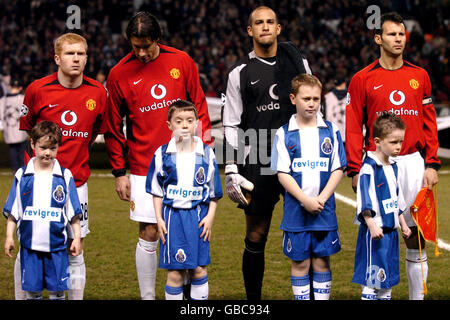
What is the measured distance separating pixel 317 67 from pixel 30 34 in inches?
398

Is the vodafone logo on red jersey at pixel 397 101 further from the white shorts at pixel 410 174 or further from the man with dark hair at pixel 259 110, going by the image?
the man with dark hair at pixel 259 110

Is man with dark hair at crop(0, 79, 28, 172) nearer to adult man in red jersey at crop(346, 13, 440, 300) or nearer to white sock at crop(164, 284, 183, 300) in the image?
white sock at crop(164, 284, 183, 300)

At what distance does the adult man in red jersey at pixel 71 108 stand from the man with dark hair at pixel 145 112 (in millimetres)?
255

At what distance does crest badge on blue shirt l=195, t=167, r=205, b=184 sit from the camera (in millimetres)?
4078

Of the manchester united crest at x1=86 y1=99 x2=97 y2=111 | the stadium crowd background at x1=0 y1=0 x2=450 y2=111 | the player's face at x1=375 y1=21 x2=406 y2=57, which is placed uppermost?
the stadium crowd background at x1=0 y1=0 x2=450 y2=111

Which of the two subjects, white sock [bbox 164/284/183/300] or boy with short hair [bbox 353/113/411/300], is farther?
white sock [bbox 164/284/183/300]

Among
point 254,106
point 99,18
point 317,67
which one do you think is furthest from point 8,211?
point 99,18

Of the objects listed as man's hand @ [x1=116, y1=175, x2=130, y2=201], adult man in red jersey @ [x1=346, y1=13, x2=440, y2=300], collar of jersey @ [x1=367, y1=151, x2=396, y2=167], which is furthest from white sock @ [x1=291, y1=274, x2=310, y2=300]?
man's hand @ [x1=116, y1=175, x2=130, y2=201]

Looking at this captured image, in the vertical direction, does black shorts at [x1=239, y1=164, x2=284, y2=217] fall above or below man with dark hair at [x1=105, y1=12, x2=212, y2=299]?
below

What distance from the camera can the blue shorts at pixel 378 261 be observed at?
4.05m

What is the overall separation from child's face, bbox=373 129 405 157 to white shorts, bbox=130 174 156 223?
62.0 inches

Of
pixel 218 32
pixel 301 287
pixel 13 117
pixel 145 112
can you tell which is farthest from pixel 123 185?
pixel 218 32

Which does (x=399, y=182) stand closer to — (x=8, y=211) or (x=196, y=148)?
(x=196, y=148)

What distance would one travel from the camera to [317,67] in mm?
21328
